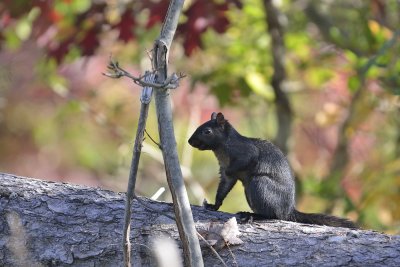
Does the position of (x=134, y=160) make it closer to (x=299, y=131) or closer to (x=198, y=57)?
(x=198, y=57)

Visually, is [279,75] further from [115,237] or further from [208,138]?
[115,237]

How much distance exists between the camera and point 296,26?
20.5ft

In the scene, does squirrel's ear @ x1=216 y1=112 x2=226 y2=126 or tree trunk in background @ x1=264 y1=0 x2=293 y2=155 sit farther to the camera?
tree trunk in background @ x1=264 y1=0 x2=293 y2=155

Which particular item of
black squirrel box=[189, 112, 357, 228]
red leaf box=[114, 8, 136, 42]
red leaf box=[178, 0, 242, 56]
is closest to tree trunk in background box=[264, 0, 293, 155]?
red leaf box=[178, 0, 242, 56]

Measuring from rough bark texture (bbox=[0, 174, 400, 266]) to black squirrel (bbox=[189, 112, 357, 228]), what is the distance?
516 millimetres

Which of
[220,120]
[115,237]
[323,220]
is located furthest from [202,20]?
[115,237]

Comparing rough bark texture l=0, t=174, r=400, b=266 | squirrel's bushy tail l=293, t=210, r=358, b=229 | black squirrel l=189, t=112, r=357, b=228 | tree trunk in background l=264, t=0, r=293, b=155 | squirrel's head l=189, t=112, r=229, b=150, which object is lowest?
rough bark texture l=0, t=174, r=400, b=266

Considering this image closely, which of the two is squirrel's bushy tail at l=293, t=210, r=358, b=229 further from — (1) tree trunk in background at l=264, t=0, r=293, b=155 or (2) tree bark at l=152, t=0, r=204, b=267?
(1) tree trunk in background at l=264, t=0, r=293, b=155

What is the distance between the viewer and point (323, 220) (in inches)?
143

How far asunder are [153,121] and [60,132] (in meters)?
0.87

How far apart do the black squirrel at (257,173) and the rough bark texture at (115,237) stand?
0.52 meters

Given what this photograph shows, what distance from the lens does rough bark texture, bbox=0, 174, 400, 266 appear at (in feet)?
9.42

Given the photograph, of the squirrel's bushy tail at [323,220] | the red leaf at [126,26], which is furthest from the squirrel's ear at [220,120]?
the red leaf at [126,26]

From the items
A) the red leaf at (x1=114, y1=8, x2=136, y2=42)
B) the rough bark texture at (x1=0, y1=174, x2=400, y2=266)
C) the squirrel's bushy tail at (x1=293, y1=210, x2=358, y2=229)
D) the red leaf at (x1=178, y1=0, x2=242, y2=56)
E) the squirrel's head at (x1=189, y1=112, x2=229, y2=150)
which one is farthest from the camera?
the red leaf at (x1=114, y1=8, x2=136, y2=42)
